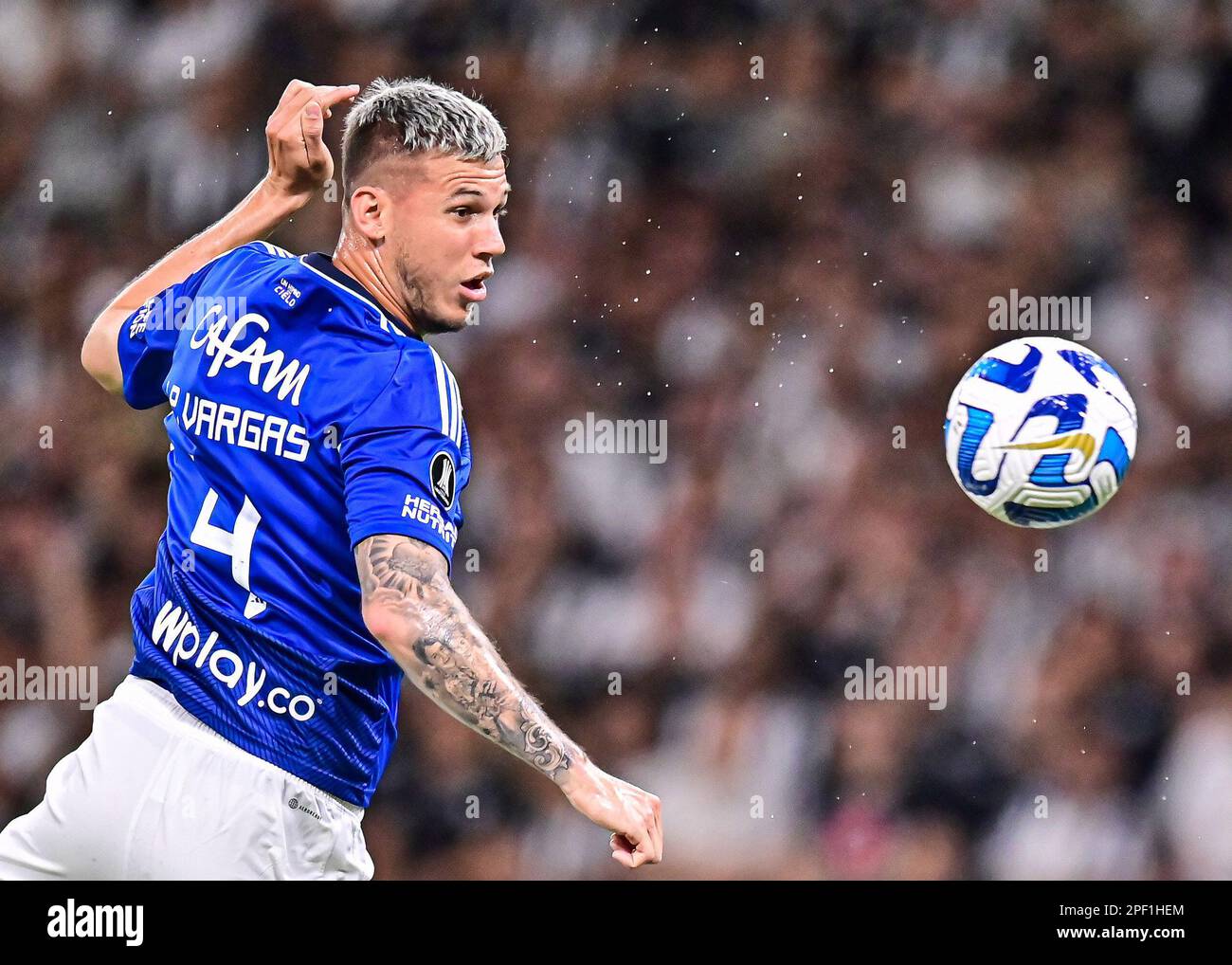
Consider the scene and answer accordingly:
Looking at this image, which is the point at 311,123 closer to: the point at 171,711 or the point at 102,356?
the point at 102,356

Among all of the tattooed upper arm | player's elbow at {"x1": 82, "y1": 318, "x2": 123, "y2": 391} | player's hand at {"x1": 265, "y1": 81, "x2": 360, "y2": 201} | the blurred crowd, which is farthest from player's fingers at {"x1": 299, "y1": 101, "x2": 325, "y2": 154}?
the blurred crowd

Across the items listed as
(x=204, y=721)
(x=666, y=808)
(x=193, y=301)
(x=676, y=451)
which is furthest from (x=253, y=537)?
(x=676, y=451)

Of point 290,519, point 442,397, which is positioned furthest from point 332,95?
point 290,519

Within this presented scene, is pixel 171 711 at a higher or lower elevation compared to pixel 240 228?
lower

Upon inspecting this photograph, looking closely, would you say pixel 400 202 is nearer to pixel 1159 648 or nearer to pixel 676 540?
pixel 676 540

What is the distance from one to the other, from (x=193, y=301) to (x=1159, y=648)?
448cm

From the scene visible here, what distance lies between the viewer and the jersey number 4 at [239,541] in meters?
2.95

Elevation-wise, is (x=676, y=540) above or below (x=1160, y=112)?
below

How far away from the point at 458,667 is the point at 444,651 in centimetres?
4

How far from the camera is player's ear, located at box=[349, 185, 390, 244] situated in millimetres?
3277

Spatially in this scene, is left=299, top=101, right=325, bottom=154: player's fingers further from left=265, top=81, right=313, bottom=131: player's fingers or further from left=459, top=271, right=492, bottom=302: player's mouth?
left=459, top=271, right=492, bottom=302: player's mouth

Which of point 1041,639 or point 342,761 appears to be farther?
point 1041,639

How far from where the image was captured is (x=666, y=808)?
6.11 meters

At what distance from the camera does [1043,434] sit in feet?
14.4
